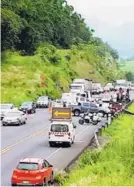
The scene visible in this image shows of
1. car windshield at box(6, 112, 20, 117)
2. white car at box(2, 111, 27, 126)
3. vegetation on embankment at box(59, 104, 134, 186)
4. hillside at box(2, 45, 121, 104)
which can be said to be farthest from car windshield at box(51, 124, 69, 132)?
hillside at box(2, 45, 121, 104)

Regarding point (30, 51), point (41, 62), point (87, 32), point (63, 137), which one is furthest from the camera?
point (87, 32)

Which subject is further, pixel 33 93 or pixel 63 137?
pixel 33 93

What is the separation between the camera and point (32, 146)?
1480 inches

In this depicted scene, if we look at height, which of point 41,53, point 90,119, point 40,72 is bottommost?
point 90,119

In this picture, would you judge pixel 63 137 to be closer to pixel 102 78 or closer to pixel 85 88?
pixel 85 88

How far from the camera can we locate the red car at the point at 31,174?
958 inches

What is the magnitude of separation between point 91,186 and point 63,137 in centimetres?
1685

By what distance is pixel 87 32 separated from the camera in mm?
158750

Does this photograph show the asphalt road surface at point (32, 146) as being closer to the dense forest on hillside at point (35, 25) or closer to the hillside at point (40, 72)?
the hillside at point (40, 72)

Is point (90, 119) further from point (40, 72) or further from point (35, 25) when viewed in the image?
point (35, 25)

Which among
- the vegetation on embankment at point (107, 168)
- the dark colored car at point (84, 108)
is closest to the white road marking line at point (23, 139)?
the vegetation on embankment at point (107, 168)

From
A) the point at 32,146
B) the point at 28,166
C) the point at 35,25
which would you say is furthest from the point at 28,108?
the point at 35,25

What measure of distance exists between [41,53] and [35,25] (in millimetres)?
5574

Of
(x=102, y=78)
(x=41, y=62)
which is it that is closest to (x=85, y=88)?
(x=41, y=62)
